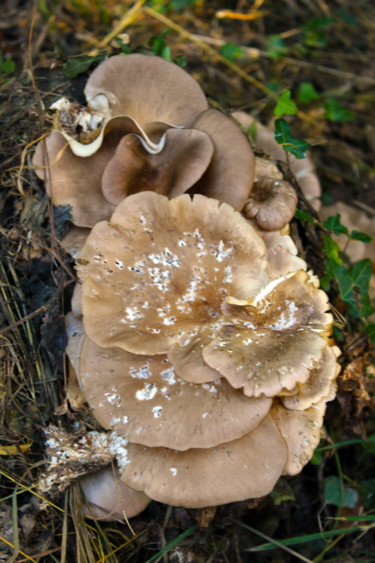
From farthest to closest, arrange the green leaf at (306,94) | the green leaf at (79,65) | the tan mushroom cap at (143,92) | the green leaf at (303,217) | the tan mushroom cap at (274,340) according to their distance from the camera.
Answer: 1. the green leaf at (306,94)
2. the green leaf at (79,65)
3. the green leaf at (303,217)
4. the tan mushroom cap at (143,92)
5. the tan mushroom cap at (274,340)

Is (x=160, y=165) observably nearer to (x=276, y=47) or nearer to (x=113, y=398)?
(x=113, y=398)

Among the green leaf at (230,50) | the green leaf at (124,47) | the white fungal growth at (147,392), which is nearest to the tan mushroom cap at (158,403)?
the white fungal growth at (147,392)

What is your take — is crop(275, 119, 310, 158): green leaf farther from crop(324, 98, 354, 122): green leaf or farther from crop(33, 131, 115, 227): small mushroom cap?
crop(324, 98, 354, 122): green leaf

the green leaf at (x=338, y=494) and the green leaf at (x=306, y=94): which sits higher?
the green leaf at (x=306, y=94)

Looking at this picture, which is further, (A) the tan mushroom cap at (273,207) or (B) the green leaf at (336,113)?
(B) the green leaf at (336,113)

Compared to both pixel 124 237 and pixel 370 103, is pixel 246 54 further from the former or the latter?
pixel 124 237

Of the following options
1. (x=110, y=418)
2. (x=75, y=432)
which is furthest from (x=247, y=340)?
(x=75, y=432)

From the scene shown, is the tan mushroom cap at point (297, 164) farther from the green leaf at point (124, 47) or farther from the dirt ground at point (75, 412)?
the green leaf at point (124, 47)

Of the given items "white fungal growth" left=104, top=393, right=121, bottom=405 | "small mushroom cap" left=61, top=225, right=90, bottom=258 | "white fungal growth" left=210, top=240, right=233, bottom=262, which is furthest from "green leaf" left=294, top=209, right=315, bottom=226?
"white fungal growth" left=104, top=393, right=121, bottom=405
